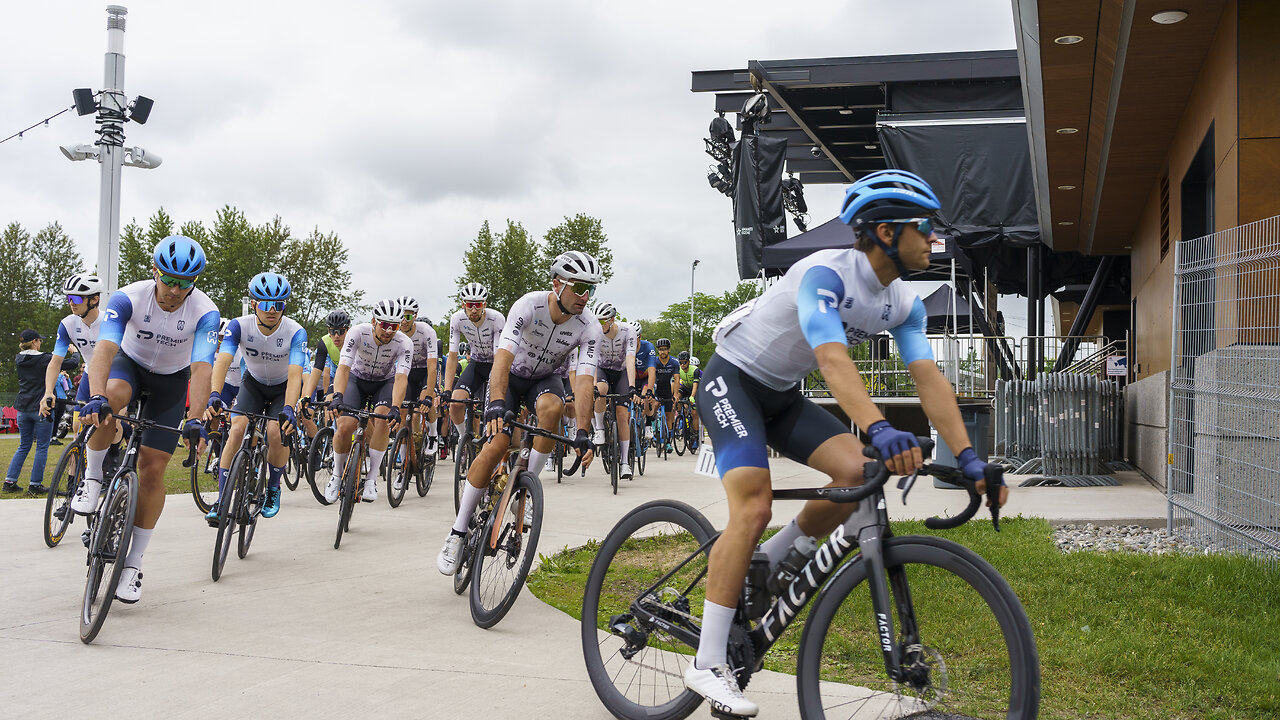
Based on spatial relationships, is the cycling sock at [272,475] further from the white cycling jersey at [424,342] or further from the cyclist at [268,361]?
the white cycling jersey at [424,342]

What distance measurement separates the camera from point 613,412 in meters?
13.3

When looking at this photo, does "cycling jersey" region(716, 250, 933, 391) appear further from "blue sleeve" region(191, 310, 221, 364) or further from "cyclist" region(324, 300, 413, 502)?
"cyclist" region(324, 300, 413, 502)

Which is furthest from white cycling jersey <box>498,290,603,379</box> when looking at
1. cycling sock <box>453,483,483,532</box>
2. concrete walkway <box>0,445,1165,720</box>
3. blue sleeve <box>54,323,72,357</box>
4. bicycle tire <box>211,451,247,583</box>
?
blue sleeve <box>54,323,72,357</box>

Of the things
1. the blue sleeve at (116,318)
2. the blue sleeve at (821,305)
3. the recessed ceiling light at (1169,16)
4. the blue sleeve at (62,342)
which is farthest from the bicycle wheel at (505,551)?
the recessed ceiling light at (1169,16)

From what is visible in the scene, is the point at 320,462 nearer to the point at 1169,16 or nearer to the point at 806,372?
the point at 806,372

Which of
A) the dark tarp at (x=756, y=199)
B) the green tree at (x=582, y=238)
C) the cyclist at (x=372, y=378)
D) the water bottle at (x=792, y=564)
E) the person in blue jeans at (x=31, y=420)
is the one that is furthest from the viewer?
the green tree at (x=582, y=238)

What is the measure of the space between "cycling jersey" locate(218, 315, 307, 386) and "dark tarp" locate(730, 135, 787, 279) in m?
13.7

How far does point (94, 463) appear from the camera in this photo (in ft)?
22.7

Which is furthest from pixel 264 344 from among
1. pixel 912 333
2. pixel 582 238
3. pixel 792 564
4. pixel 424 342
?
pixel 582 238

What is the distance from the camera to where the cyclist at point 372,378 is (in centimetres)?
938

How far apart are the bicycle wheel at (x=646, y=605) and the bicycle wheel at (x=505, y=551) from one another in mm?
1219

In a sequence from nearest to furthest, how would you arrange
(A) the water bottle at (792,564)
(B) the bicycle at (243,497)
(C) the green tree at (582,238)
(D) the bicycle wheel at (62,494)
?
(A) the water bottle at (792,564)
(B) the bicycle at (243,497)
(D) the bicycle wheel at (62,494)
(C) the green tree at (582,238)

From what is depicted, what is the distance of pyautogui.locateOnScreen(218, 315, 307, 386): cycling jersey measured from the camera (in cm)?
870

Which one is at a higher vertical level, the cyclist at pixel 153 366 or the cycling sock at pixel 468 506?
the cyclist at pixel 153 366
